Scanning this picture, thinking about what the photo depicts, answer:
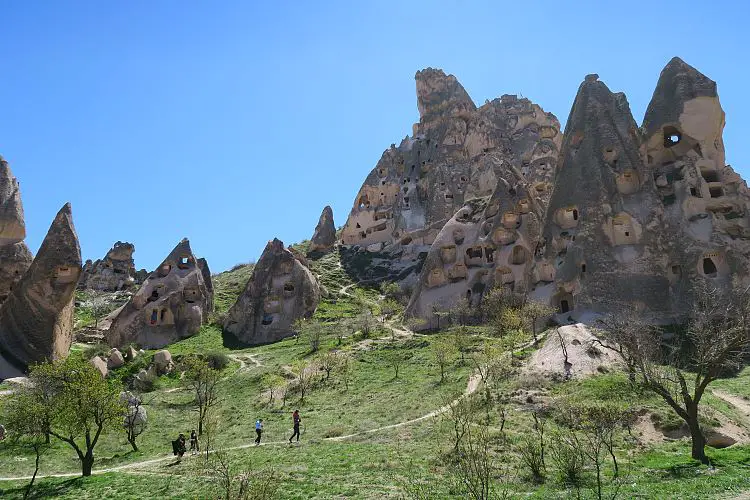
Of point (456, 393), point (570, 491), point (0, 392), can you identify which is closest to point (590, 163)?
point (456, 393)

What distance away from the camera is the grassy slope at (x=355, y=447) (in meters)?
16.4

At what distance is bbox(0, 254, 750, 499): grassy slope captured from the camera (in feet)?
53.8

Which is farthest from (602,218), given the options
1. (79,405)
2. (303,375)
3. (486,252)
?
(79,405)

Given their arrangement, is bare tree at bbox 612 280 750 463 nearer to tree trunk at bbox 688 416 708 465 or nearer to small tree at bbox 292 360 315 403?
tree trunk at bbox 688 416 708 465

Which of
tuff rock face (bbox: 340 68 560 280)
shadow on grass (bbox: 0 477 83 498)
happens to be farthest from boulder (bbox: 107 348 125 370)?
tuff rock face (bbox: 340 68 560 280)

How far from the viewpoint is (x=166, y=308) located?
5841 centimetres

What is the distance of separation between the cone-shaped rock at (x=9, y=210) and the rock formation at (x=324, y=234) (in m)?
49.6

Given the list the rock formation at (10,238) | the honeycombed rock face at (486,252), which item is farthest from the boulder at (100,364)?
the honeycombed rock face at (486,252)

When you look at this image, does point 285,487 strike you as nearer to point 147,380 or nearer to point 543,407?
point 543,407

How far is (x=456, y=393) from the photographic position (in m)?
27.7

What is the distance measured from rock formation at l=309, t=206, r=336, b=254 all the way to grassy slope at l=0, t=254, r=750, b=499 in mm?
50310

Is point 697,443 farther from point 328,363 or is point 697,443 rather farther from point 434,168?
point 434,168

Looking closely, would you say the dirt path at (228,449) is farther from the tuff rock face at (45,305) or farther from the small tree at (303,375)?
the tuff rock face at (45,305)

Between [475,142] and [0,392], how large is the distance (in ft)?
259
